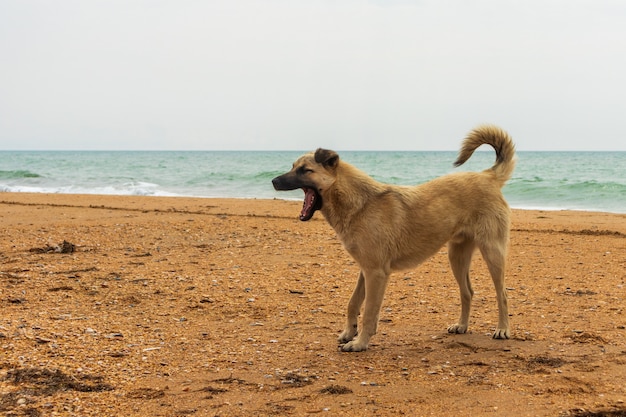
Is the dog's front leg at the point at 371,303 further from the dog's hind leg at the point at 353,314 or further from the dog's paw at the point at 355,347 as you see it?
the dog's hind leg at the point at 353,314

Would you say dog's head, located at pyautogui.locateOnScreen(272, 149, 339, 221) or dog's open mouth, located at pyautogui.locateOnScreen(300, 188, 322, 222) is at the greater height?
dog's head, located at pyautogui.locateOnScreen(272, 149, 339, 221)

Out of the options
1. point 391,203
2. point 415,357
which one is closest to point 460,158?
point 391,203

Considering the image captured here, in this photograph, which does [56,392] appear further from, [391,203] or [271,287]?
[271,287]

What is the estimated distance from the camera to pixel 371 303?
5863 millimetres

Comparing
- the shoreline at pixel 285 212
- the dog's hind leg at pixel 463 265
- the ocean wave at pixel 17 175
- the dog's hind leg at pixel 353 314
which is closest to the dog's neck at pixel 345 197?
the dog's hind leg at pixel 353 314

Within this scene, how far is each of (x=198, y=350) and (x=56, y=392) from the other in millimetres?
1422

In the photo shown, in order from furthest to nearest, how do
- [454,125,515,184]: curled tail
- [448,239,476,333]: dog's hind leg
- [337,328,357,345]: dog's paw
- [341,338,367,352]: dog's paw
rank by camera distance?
[454,125,515,184]: curled tail, [448,239,476,333]: dog's hind leg, [337,328,357,345]: dog's paw, [341,338,367,352]: dog's paw

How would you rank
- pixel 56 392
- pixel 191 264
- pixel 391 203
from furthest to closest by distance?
1. pixel 191 264
2. pixel 391 203
3. pixel 56 392

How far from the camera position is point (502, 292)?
6262mm

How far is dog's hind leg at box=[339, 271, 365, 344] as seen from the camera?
611 cm

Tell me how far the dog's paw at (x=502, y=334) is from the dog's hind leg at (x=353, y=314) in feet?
4.38

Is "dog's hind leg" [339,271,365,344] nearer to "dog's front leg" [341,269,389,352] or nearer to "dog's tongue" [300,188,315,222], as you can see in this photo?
"dog's front leg" [341,269,389,352]

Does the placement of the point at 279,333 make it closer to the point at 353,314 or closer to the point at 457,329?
the point at 353,314

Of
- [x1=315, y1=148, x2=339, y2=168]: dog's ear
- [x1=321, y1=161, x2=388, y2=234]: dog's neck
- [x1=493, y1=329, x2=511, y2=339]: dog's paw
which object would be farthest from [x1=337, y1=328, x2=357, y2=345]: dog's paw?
[x1=315, y1=148, x2=339, y2=168]: dog's ear
